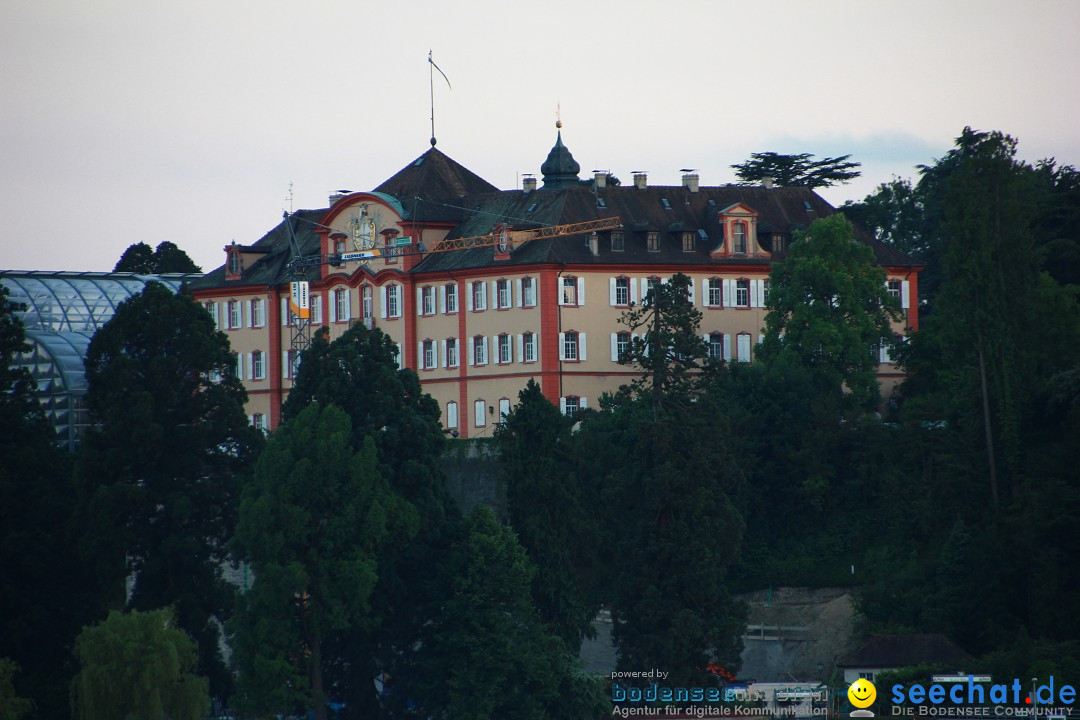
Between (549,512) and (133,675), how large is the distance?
1492 cm

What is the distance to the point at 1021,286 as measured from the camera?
79.4m

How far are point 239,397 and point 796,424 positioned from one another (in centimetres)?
2153

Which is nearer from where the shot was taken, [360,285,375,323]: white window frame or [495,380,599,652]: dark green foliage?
[495,380,599,652]: dark green foliage

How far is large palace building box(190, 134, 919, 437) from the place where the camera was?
103688 millimetres

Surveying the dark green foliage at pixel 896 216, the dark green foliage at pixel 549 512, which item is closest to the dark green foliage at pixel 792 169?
the dark green foliage at pixel 896 216

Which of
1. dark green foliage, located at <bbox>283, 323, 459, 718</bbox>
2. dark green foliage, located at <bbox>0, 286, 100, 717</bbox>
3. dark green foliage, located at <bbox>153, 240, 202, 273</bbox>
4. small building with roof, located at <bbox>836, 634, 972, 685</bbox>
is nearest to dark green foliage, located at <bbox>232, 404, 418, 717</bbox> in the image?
dark green foliage, located at <bbox>283, 323, 459, 718</bbox>

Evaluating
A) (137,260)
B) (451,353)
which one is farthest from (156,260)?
(451,353)

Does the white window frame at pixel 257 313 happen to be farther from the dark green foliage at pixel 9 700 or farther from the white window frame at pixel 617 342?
the dark green foliage at pixel 9 700

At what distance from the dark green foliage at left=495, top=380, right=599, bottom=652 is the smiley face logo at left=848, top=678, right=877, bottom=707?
8.73 meters

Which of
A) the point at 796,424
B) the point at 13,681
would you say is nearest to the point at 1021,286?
the point at 796,424

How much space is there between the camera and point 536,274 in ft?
339

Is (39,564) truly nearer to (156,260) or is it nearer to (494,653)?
(494,653)

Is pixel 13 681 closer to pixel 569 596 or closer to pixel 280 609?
pixel 280 609

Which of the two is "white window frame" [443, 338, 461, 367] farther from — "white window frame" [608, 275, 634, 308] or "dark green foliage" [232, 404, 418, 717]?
"dark green foliage" [232, 404, 418, 717]
